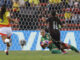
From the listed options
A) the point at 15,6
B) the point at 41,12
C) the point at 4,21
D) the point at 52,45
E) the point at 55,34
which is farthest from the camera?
the point at 15,6

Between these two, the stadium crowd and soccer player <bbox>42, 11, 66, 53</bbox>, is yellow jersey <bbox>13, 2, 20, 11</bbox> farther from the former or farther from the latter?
soccer player <bbox>42, 11, 66, 53</bbox>

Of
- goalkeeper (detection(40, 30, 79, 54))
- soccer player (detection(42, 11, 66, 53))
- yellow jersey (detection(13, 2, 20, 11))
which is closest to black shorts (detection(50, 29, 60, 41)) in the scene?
soccer player (detection(42, 11, 66, 53))

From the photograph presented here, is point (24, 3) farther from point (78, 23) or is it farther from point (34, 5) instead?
point (78, 23)

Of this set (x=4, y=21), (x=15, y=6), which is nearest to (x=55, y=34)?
(x=4, y=21)

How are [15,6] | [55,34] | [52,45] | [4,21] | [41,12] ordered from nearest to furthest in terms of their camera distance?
[55,34]
[4,21]
[52,45]
[41,12]
[15,6]

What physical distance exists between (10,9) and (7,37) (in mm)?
4230

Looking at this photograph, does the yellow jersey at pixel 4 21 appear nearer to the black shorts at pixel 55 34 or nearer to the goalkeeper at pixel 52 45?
the black shorts at pixel 55 34

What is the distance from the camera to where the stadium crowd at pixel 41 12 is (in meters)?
15.3

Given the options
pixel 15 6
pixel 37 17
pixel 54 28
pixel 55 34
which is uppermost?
pixel 15 6

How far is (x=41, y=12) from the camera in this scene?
616 inches

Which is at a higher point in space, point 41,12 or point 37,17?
point 41,12

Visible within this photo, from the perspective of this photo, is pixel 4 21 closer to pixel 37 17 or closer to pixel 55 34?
pixel 55 34

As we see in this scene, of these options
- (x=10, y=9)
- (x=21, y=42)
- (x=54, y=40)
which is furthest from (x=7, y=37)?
(x=10, y=9)

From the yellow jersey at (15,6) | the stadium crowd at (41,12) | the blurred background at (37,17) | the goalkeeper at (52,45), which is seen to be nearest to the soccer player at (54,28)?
the goalkeeper at (52,45)
